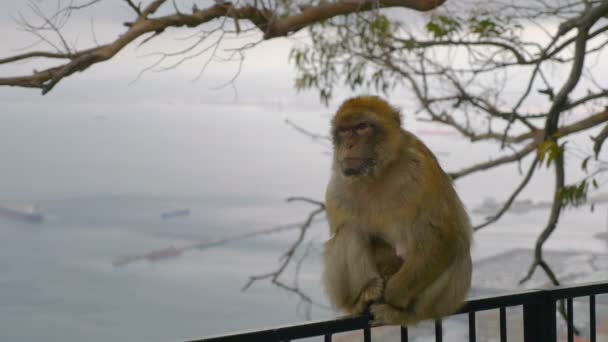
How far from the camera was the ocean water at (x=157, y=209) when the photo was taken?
290 inches

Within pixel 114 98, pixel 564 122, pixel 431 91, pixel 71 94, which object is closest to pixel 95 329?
pixel 114 98

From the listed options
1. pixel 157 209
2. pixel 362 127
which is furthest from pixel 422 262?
pixel 157 209

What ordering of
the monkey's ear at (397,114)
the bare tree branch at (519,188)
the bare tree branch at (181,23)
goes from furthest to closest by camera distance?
the bare tree branch at (519,188) < the bare tree branch at (181,23) < the monkey's ear at (397,114)

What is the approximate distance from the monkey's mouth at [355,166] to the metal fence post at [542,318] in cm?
54

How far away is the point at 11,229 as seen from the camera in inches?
344

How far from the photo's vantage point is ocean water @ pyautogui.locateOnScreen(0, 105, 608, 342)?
7.38 metres

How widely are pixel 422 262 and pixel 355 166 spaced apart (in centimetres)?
31

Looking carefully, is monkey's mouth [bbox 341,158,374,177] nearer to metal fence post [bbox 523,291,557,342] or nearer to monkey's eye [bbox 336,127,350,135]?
monkey's eye [bbox 336,127,350,135]

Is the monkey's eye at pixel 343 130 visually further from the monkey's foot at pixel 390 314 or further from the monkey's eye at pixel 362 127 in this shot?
the monkey's foot at pixel 390 314

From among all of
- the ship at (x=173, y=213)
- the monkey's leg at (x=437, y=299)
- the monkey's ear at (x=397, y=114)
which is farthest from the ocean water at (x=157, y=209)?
the monkey's leg at (x=437, y=299)

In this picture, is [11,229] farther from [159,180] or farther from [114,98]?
[114,98]

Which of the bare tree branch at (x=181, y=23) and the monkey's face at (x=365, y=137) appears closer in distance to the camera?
the monkey's face at (x=365, y=137)

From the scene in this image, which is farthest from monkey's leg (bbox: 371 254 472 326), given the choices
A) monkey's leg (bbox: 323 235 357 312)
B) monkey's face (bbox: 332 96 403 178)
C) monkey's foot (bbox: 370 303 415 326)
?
monkey's face (bbox: 332 96 403 178)

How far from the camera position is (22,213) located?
8852 millimetres
